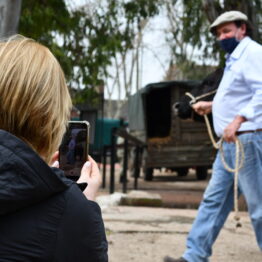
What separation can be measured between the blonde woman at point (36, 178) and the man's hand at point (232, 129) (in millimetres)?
2296

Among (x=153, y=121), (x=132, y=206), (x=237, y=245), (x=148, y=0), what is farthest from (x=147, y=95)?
(x=237, y=245)

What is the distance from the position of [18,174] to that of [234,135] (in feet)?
8.48

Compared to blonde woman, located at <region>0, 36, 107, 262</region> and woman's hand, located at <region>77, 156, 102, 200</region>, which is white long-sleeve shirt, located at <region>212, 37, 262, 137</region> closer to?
woman's hand, located at <region>77, 156, 102, 200</region>

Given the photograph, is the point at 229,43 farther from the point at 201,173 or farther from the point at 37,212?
the point at 201,173

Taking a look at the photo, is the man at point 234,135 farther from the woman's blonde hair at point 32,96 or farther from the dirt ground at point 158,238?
the woman's blonde hair at point 32,96

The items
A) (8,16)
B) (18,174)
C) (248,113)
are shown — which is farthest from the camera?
(248,113)

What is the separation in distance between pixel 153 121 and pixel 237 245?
11218mm

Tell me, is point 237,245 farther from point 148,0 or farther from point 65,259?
point 148,0

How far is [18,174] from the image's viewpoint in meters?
1.37

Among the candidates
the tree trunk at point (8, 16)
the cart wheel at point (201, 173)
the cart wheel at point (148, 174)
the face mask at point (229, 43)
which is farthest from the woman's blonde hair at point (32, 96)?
the cart wheel at point (201, 173)

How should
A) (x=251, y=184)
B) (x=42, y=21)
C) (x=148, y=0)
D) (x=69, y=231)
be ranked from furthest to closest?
1. (x=148, y=0)
2. (x=42, y=21)
3. (x=251, y=184)
4. (x=69, y=231)

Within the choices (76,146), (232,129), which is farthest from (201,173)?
(76,146)

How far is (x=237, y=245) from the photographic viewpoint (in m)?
5.24

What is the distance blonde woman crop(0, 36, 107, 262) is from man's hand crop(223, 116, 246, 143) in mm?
2296
